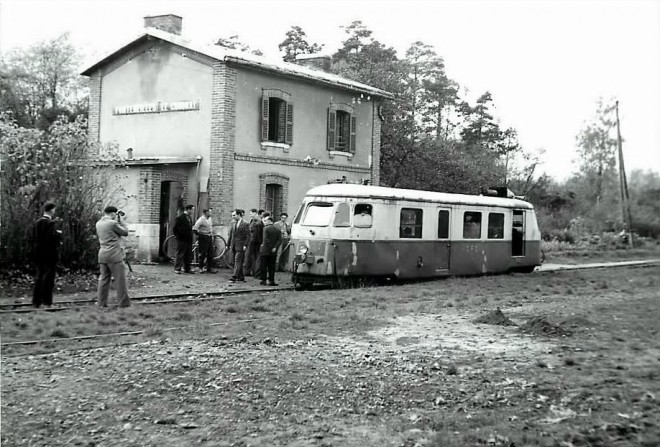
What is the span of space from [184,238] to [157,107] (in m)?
7.04

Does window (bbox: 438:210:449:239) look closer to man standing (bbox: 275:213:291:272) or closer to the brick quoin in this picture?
man standing (bbox: 275:213:291:272)

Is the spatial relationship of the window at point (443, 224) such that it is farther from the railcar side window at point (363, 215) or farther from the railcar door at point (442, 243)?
the railcar side window at point (363, 215)

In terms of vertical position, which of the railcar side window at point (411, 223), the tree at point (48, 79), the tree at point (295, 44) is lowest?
the railcar side window at point (411, 223)

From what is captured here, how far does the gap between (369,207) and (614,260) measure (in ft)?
74.0

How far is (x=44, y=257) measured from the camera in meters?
14.3

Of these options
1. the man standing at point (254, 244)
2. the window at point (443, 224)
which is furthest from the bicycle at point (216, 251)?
the window at point (443, 224)

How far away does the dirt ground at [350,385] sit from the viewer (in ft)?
21.5

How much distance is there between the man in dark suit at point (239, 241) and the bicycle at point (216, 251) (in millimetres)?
2259

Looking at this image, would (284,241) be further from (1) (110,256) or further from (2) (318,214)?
(1) (110,256)

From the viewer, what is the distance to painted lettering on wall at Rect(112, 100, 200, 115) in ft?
83.5

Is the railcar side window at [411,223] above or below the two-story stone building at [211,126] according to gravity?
below

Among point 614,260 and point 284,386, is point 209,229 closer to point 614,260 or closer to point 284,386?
point 284,386

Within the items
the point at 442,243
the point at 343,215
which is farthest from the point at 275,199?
Result: the point at 343,215

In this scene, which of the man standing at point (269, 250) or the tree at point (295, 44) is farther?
the tree at point (295, 44)
